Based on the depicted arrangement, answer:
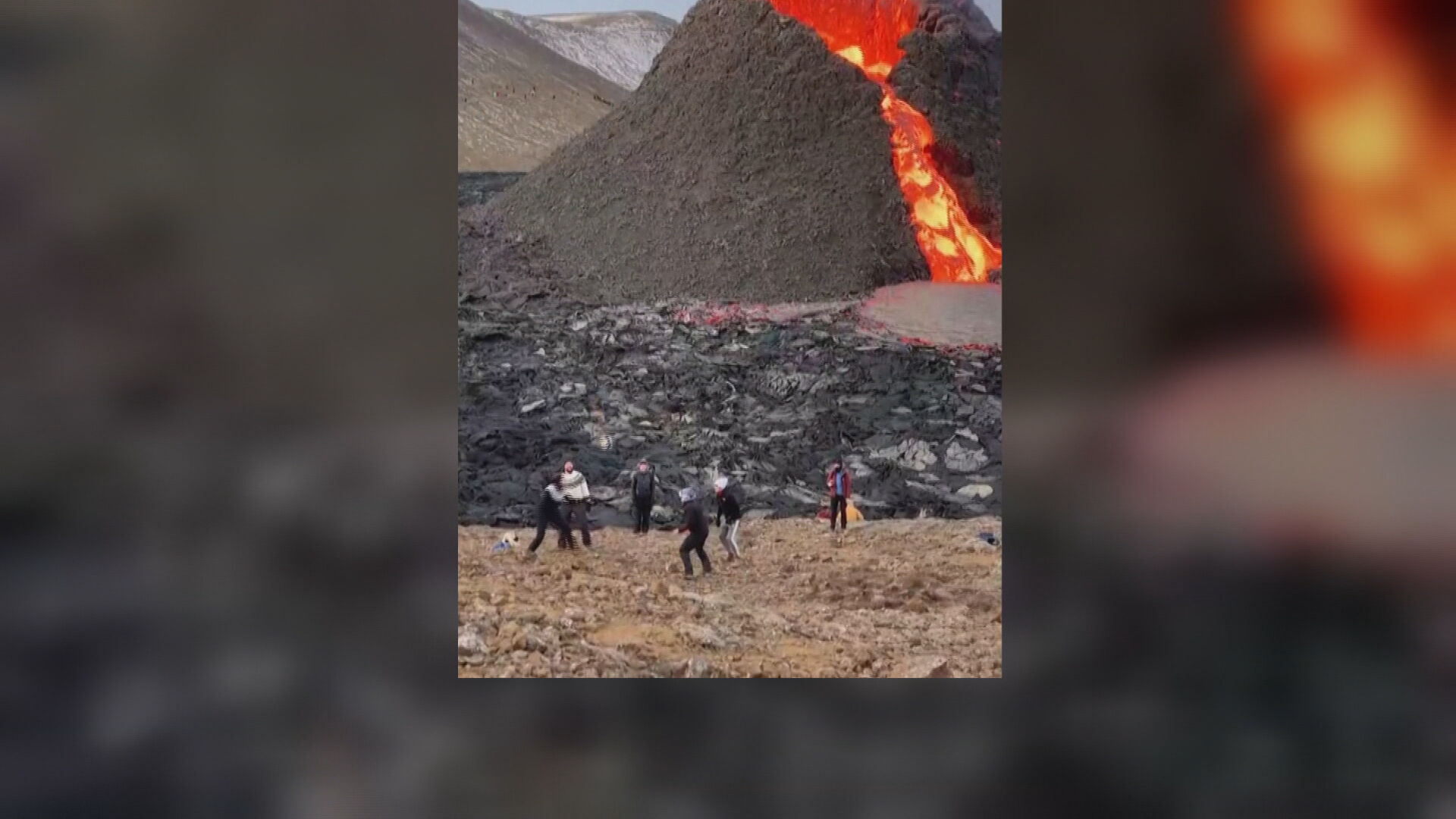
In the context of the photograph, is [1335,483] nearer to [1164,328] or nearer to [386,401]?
[1164,328]

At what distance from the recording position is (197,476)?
295 centimetres

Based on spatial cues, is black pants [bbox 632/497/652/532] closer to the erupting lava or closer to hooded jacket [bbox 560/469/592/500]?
hooded jacket [bbox 560/469/592/500]

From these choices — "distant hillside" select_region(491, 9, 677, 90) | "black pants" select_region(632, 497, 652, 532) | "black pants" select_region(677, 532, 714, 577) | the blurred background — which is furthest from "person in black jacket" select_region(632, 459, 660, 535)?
"distant hillside" select_region(491, 9, 677, 90)

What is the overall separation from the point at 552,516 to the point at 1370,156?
221 cm

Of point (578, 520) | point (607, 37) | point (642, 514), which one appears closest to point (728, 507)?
point (642, 514)

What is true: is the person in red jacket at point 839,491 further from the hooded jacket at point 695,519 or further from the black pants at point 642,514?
the black pants at point 642,514

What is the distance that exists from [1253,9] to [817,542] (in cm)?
171

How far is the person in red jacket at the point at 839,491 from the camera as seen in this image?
2918 millimetres

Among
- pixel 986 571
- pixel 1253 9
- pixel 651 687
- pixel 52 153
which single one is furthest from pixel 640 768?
pixel 1253 9

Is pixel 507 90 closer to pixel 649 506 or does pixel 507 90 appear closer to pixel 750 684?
pixel 649 506

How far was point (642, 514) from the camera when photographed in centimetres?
294

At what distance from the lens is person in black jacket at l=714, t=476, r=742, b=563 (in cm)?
292

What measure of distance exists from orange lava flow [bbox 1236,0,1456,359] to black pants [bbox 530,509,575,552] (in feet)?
6.48

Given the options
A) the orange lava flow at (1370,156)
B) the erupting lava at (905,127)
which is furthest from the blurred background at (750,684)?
the erupting lava at (905,127)
